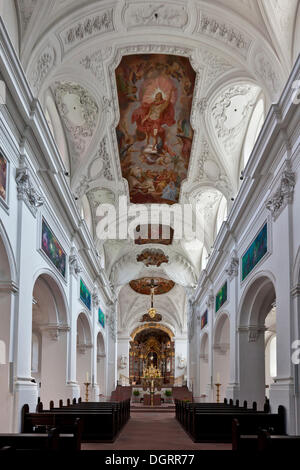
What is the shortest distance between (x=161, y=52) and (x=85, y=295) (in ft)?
33.4

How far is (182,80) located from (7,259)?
25.5ft

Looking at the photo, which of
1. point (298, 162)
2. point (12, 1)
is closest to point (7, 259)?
point (12, 1)

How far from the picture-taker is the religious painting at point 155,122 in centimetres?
1545

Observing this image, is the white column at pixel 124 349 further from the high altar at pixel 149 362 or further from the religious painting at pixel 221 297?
the religious painting at pixel 221 297

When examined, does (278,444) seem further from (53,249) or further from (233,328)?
A: (233,328)

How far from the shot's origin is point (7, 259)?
10.6 metres

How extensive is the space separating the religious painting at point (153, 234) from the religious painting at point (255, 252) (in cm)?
1051

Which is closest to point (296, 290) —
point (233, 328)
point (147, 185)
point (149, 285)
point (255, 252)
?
point (255, 252)

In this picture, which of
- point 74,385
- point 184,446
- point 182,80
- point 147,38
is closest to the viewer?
point 184,446

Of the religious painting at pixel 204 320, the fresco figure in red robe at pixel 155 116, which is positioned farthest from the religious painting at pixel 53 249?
the religious painting at pixel 204 320

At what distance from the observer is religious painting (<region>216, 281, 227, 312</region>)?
786 inches

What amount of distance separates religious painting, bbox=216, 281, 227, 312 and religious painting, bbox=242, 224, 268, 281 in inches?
141

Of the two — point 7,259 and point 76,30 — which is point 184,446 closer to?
point 7,259

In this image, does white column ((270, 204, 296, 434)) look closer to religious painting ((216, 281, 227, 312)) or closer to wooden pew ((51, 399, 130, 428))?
wooden pew ((51, 399, 130, 428))
